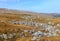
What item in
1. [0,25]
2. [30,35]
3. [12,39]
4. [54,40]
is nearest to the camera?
[54,40]

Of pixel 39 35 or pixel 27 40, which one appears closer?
pixel 27 40

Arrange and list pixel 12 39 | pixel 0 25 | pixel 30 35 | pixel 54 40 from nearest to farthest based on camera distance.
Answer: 1. pixel 54 40
2. pixel 12 39
3. pixel 30 35
4. pixel 0 25

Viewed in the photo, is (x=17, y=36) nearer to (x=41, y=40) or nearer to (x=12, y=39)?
(x=12, y=39)

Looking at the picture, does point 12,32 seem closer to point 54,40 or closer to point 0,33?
point 0,33

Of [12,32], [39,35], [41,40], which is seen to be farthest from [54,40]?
[12,32]

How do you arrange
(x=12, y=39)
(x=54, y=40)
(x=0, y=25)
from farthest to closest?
1. (x=0, y=25)
2. (x=12, y=39)
3. (x=54, y=40)

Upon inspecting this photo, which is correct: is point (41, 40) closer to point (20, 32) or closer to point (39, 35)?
point (39, 35)

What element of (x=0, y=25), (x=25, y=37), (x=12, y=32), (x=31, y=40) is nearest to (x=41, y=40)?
(x=31, y=40)

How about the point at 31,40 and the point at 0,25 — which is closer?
the point at 31,40
